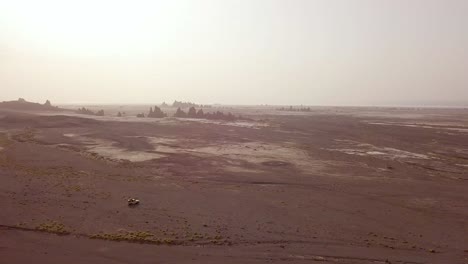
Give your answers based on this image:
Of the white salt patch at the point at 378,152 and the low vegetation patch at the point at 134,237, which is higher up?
the white salt patch at the point at 378,152

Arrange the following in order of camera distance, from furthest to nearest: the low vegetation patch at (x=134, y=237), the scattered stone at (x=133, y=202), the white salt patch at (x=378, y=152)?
the white salt patch at (x=378, y=152) < the scattered stone at (x=133, y=202) < the low vegetation patch at (x=134, y=237)

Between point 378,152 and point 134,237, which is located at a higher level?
point 378,152

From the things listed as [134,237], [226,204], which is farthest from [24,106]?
[134,237]

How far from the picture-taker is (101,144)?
49688 mm

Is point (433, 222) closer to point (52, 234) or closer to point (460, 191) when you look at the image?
point (460, 191)

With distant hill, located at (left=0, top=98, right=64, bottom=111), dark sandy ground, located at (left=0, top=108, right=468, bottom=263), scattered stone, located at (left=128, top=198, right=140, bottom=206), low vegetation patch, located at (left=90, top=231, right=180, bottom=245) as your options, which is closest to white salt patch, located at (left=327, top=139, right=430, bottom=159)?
dark sandy ground, located at (left=0, top=108, right=468, bottom=263)

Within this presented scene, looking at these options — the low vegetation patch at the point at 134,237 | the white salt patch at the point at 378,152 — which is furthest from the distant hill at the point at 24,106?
the low vegetation patch at the point at 134,237

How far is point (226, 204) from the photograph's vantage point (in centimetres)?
2575

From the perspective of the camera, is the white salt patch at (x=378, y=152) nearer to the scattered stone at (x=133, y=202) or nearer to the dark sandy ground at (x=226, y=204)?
the dark sandy ground at (x=226, y=204)

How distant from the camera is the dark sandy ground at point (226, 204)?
1847 cm

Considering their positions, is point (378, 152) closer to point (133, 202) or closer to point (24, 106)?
point (133, 202)

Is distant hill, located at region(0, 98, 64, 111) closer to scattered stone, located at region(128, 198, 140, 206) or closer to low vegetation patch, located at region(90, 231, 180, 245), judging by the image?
scattered stone, located at region(128, 198, 140, 206)

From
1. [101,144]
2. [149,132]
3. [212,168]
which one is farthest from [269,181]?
[149,132]

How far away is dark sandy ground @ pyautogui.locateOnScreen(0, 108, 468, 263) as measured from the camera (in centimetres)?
1847
